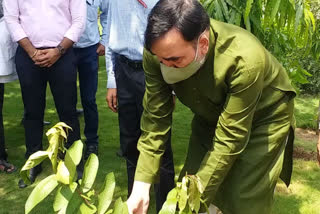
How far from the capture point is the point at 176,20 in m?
1.63

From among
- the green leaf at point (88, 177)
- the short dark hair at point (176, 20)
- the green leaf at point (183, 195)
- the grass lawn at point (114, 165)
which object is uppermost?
the short dark hair at point (176, 20)

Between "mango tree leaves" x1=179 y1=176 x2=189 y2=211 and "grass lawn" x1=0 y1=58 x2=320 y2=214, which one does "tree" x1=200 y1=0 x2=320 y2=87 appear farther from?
"mango tree leaves" x1=179 y1=176 x2=189 y2=211

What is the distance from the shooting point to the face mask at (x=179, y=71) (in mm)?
1848

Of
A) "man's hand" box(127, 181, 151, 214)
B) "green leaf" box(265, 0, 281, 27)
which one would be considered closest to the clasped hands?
"green leaf" box(265, 0, 281, 27)

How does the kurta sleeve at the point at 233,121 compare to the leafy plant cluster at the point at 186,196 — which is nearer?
the leafy plant cluster at the point at 186,196

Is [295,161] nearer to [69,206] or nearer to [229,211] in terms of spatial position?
[229,211]

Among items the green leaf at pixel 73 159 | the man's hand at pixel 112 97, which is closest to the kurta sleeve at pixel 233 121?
the green leaf at pixel 73 159

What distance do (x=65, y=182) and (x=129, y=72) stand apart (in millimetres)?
1932

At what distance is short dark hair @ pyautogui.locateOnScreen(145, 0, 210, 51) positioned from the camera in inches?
64.1

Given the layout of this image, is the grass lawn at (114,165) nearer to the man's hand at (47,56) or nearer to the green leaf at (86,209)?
the man's hand at (47,56)

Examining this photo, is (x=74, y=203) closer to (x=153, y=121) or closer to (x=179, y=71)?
(x=179, y=71)

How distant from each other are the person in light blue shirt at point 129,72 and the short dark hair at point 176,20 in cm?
125

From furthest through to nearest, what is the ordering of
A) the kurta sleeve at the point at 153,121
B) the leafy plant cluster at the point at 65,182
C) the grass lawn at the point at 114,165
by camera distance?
1. the grass lawn at the point at 114,165
2. the kurta sleeve at the point at 153,121
3. the leafy plant cluster at the point at 65,182

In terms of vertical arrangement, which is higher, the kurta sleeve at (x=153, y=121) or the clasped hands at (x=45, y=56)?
the kurta sleeve at (x=153, y=121)
